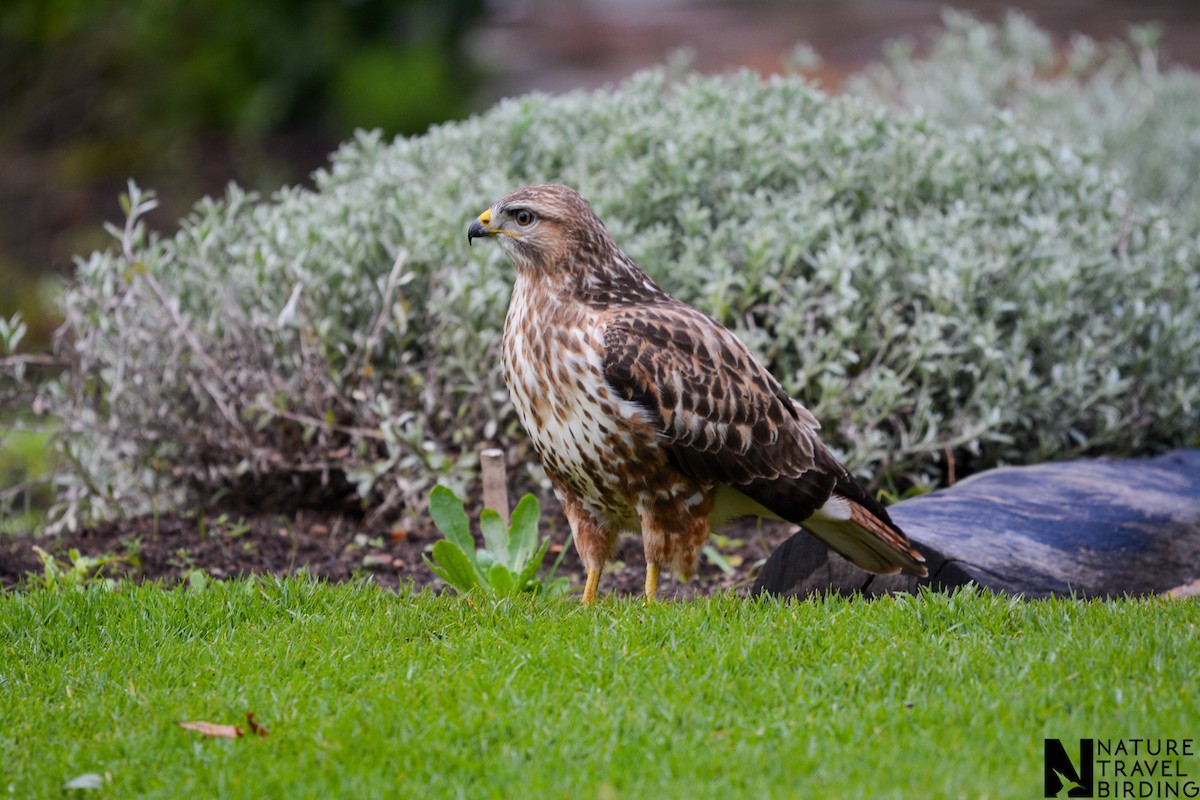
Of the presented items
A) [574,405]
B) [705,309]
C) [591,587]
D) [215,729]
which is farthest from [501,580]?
[705,309]

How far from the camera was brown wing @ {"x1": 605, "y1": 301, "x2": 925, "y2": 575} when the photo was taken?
449 cm

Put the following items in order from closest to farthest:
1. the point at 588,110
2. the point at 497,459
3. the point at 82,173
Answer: the point at 497,459 < the point at 588,110 < the point at 82,173

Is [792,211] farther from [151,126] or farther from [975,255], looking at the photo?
[151,126]

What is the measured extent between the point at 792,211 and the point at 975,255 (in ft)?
2.99

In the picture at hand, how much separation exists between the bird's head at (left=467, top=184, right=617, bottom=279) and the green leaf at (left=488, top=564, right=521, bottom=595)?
108 cm

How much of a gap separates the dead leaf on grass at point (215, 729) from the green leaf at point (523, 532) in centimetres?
163

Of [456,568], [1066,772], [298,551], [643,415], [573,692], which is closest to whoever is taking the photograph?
[1066,772]

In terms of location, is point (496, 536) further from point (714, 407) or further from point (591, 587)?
point (714, 407)

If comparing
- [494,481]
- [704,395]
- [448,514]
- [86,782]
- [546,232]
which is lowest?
[86,782]

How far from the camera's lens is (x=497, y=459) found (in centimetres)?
515

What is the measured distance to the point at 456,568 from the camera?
16.0 feet

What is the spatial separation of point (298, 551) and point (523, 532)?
133 centimetres

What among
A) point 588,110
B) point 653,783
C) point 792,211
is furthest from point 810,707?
point 588,110

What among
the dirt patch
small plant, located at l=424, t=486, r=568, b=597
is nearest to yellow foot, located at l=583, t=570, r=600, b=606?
small plant, located at l=424, t=486, r=568, b=597
